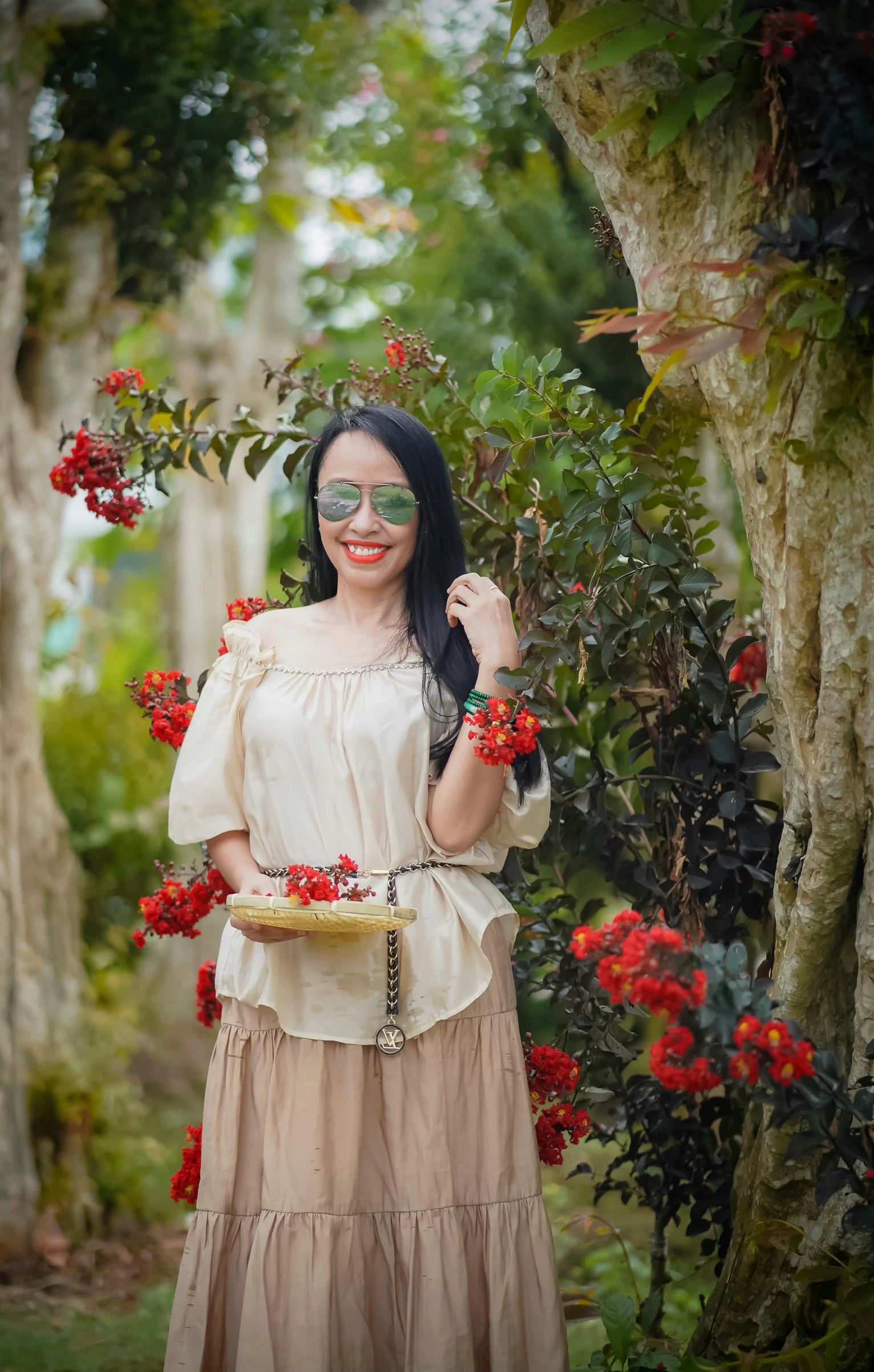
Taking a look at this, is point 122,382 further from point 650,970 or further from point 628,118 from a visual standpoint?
point 650,970

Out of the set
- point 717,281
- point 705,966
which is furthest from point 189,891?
point 717,281

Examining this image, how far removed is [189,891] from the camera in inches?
98.4

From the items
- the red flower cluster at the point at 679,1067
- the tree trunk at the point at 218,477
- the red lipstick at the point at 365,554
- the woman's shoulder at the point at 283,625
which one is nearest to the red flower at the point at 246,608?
the woman's shoulder at the point at 283,625

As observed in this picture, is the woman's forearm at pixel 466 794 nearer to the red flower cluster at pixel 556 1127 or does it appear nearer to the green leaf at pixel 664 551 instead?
the green leaf at pixel 664 551

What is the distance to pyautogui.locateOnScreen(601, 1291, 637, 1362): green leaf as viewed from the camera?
2.16 meters

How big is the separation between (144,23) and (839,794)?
3207 millimetres

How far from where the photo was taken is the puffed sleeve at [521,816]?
2074mm

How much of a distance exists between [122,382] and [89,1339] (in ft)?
8.37

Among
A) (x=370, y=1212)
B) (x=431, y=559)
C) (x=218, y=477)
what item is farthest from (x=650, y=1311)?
(x=218, y=477)

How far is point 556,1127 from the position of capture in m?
2.28

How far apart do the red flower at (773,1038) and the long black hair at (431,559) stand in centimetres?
67

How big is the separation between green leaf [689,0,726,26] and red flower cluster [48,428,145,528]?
1.46 m

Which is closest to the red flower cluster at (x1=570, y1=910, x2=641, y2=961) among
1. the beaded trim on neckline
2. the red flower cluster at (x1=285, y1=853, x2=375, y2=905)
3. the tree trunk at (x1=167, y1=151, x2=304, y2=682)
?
the red flower cluster at (x1=285, y1=853, x2=375, y2=905)

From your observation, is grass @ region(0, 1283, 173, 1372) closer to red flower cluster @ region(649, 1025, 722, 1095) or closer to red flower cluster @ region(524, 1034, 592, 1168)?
red flower cluster @ region(524, 1034, 592, 1168)
